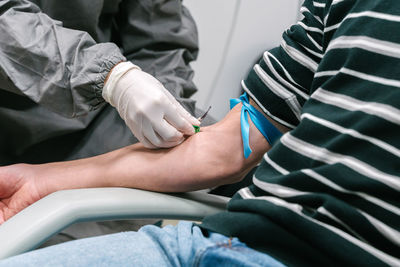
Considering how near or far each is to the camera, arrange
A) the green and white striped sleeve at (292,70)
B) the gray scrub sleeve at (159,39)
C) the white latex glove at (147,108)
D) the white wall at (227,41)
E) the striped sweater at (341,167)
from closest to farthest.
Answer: the striped sweater at (341,167), the green and white striped sleeve at (292,70), the white latex glove at (147,108), the gray scrub sleeve at (159,39), the white wall at (227,41)

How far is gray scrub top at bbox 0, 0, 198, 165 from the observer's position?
878 mm

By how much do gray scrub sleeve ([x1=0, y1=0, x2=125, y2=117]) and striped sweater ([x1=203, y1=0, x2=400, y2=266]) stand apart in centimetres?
44

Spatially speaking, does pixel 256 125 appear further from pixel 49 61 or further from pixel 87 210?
pixel 49 61

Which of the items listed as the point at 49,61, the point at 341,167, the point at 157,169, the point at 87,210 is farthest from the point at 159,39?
the point at 341,167

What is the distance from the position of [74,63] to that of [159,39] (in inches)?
17.0

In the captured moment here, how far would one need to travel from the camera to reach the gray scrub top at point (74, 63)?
88 cm

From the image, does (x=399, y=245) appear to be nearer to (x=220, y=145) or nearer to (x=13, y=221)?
(x=220, y=145)

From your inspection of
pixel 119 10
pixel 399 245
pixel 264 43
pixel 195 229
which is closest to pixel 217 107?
pixel 264 43

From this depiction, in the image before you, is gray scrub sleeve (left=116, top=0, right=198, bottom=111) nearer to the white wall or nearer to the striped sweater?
the white wall

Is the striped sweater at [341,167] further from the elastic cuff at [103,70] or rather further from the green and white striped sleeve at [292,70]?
the elastic cuff at [103,70]

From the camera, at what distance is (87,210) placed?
2.27 ft

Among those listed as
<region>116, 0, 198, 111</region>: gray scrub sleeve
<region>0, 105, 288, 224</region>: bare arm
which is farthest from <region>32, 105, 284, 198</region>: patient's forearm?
<region>116, 0, 198, 111</region>: gray scrub sleeve

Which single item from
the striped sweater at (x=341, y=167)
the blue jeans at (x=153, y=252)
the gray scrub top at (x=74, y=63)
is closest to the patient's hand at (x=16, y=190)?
the gray scrub top at (x=74, y=63)

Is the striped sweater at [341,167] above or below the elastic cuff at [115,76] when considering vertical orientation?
above
